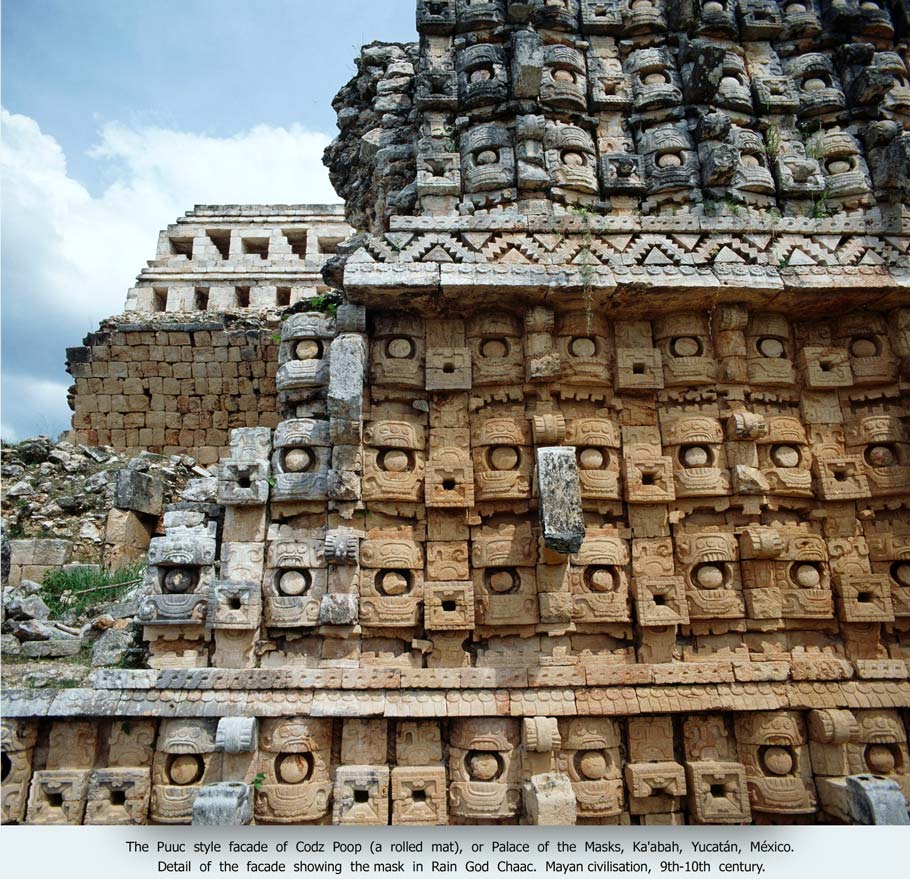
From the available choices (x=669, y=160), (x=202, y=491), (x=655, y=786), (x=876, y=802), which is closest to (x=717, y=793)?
(x=655, y=786)

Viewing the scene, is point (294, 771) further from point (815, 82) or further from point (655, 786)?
point (815, 82)

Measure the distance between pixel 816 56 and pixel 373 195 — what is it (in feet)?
18.6

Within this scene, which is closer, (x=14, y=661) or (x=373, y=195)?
(x=14, y=661)

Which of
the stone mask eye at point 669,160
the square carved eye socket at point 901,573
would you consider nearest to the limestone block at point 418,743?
the square carved eye socket at point 901,573

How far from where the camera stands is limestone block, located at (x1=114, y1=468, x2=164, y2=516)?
340 inches

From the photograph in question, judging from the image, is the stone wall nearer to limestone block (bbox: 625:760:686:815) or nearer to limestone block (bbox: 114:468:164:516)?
limestone block (bbox: 114:468:164:516)

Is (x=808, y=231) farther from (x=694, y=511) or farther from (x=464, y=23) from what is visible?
(x=464, y=23)

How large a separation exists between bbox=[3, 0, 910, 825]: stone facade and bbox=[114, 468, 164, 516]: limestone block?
313cm

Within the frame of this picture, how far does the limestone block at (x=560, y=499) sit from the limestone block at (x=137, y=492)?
572 centimetres

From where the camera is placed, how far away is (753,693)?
19.2 ft

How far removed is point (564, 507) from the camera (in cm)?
579

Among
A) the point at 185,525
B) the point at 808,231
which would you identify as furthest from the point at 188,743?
the point at 808,231

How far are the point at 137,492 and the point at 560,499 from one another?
5.99m

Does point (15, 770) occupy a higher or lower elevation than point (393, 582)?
lower
